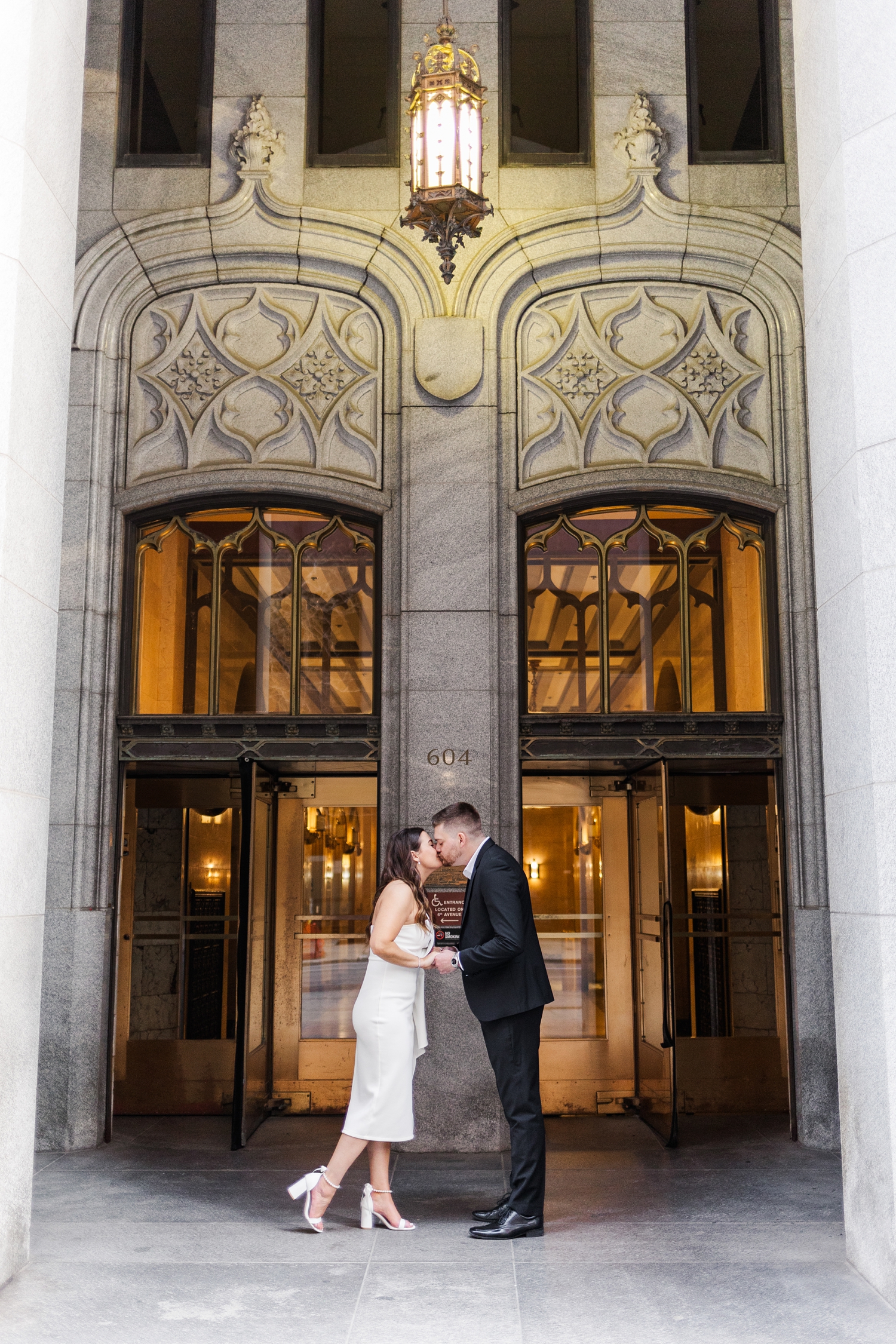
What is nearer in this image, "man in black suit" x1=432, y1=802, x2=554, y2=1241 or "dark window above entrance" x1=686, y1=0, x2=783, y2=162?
"man in black suit" x1=432, y1=802, x2=554, y2=1241

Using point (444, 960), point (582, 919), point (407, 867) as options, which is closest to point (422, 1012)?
point (444, 960)

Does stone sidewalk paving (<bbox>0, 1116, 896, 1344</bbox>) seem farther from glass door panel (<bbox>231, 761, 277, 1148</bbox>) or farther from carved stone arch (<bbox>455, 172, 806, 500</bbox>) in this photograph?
carved stone arch (<bbox>455, 172, 806, 500</bbox>)

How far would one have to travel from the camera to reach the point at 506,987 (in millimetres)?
6188

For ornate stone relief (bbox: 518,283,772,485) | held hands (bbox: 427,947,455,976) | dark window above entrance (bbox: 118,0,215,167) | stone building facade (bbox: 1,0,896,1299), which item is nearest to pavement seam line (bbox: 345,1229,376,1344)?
held hands (bbox: 427,947,455,976)

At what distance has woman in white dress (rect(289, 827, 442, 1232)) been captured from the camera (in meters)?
6.09

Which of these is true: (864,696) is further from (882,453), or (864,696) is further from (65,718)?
(65,718)

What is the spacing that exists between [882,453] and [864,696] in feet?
3.44

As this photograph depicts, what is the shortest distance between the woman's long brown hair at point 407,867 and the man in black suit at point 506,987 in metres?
0.14

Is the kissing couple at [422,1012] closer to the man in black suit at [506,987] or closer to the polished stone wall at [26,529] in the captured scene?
the man in black suit at [506,987]

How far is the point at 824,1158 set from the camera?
26.6ft

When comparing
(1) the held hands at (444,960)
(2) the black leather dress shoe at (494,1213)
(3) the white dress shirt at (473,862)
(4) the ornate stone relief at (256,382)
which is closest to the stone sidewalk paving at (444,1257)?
(2) the black leather dress shoe at (494,1213)

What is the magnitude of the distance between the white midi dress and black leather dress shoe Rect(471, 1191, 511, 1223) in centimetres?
56

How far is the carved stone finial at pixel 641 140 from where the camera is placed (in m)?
9.54

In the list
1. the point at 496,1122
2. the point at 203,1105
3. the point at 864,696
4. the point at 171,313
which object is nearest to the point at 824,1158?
the point at 496,1122
